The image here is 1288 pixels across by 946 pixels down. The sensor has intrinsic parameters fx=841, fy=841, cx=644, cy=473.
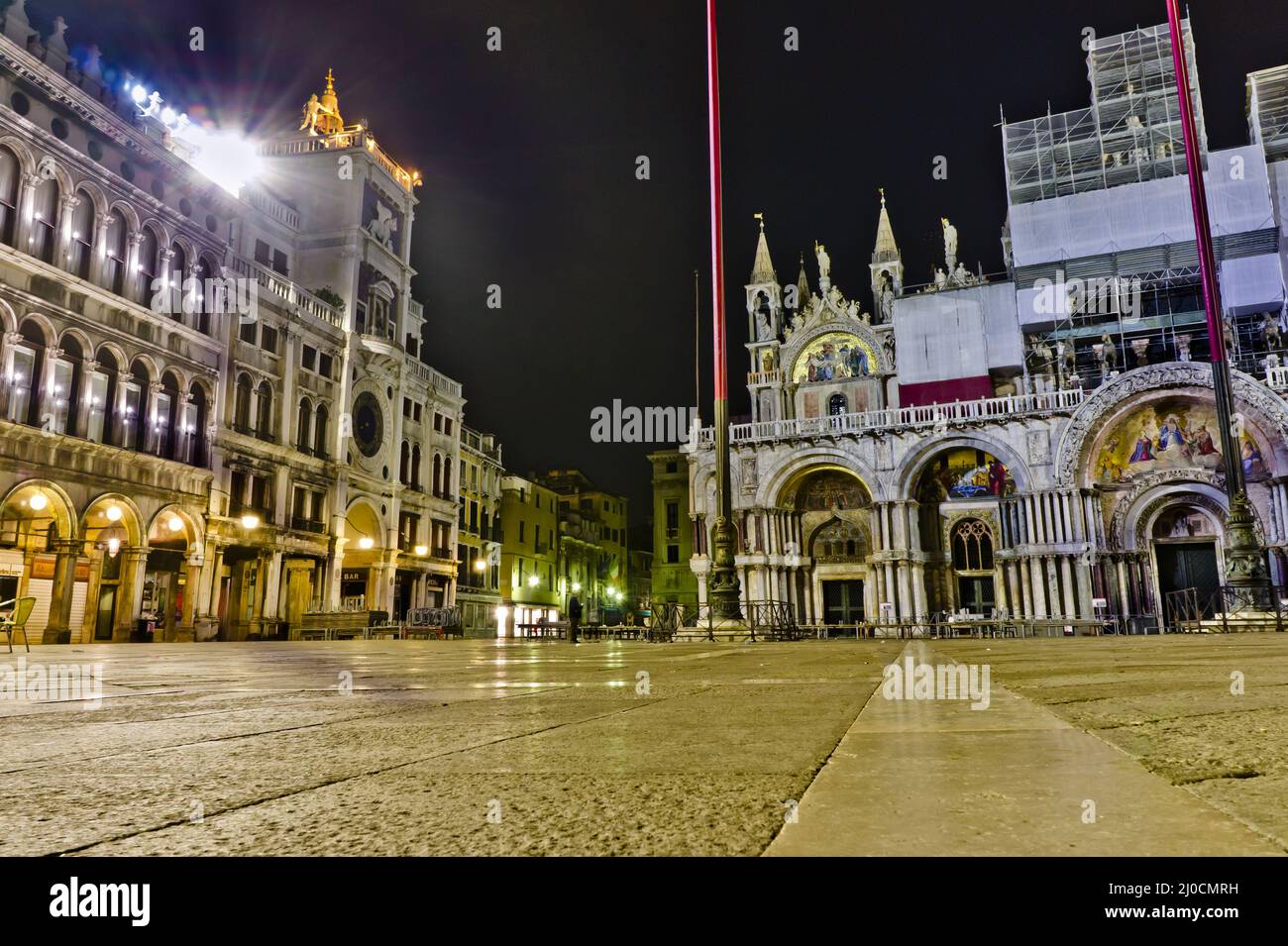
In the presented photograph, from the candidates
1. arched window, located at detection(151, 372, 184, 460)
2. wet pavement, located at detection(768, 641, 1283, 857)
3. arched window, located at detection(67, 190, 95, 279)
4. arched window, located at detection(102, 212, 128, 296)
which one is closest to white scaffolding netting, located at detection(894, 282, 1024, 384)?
arched window, located at detection(151, 372, 184, 460)

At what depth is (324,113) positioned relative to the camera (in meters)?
39.9

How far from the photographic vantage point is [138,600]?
22.2m

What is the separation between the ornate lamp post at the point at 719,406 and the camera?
50.8 ft

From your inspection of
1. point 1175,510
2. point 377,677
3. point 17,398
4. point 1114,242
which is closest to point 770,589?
point 1175,510

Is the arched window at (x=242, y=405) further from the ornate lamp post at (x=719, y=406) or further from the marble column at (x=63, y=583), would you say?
the ornate lamp post at (x=719, y=406)

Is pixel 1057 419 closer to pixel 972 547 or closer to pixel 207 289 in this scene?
pixel 972 547

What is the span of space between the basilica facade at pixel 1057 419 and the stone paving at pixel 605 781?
27250 mm

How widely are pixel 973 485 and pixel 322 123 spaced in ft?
110

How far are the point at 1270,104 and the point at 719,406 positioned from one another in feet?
104

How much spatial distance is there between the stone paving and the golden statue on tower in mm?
42169

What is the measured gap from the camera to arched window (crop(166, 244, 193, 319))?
24.5m

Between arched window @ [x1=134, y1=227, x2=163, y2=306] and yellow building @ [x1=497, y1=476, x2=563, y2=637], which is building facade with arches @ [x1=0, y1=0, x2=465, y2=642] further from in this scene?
yellow building @ [x1=497, y1=476, x2=563, y2=637]

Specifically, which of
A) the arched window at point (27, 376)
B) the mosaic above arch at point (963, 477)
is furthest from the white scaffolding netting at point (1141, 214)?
the arched window at point (27, 376)

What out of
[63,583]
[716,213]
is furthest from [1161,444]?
[63,583]
